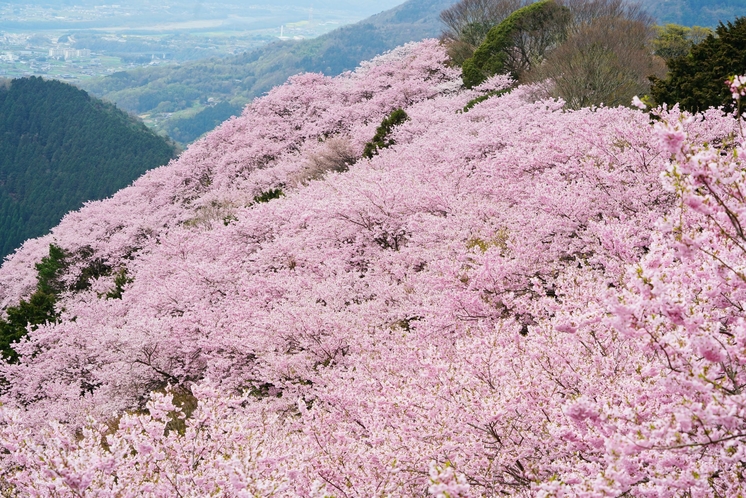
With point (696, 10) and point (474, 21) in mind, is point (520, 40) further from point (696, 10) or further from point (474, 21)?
point (696, 10)

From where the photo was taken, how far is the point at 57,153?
10900 cm

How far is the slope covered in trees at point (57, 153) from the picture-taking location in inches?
3816

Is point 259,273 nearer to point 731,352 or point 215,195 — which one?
point 731,352

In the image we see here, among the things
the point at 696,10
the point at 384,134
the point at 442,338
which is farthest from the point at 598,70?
the point at 696,10

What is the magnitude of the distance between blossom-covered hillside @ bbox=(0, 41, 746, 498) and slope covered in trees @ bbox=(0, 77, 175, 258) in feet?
269

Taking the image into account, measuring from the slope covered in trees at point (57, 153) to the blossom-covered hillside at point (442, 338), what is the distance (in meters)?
81.9

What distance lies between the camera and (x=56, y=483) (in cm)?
499

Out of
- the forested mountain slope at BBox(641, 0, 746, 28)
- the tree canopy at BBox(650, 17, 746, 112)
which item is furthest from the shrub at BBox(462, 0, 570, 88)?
the forested mountain slope at BBox(641, 0, 746, 28)

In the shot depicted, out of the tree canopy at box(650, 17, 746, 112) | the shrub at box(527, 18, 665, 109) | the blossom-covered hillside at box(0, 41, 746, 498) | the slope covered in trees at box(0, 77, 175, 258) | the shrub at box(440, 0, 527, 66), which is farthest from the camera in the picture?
the slope covered in trees at box(0, 77, 175, 258)

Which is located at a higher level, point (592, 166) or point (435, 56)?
point (435, 56)

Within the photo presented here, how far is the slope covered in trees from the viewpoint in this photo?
9694cm

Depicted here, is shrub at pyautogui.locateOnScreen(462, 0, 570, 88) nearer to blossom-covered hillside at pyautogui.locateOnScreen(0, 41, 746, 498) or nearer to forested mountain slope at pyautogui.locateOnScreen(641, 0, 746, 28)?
blossom-covered hillside at pyautogui.locateOnScreen(0, 41, 746, 498)

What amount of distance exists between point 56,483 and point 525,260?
812 centimetres

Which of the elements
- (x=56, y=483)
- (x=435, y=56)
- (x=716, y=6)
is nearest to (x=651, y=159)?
(x=56, y=483)
